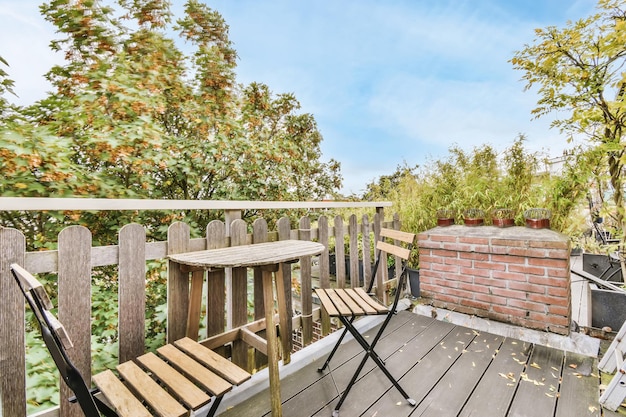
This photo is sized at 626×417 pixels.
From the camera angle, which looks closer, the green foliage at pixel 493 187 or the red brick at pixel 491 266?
the red brick at pixel 491 266

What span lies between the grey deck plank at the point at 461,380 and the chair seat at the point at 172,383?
1141mm

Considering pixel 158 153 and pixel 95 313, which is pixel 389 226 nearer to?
pixel 158 153

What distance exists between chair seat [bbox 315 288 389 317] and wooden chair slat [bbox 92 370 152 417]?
98cm

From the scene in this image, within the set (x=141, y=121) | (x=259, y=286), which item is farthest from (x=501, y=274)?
(x=141, y=121)

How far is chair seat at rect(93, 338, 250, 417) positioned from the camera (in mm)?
919

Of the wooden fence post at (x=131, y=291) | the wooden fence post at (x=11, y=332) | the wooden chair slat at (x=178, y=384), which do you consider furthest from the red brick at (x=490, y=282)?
the wooden fence post at (x=11, y=332)

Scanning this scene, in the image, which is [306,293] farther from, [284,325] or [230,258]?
[230,258]

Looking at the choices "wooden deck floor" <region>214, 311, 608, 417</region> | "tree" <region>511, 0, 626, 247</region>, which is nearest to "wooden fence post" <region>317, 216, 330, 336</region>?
"wooden deck floor" <region>214, 311, 608, 417</region>

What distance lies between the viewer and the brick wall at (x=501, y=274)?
2.36m

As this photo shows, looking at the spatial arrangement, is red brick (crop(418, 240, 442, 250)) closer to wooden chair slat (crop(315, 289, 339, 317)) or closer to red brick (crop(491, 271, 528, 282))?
red brick (crop(491, 271, 528, 282))

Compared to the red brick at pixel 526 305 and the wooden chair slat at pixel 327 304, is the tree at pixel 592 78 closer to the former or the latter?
the red brick at pixel 526 305

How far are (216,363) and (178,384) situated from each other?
0.17 metres

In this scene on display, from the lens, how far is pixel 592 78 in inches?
96.2

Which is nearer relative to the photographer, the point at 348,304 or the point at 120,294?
the point at 120,294
